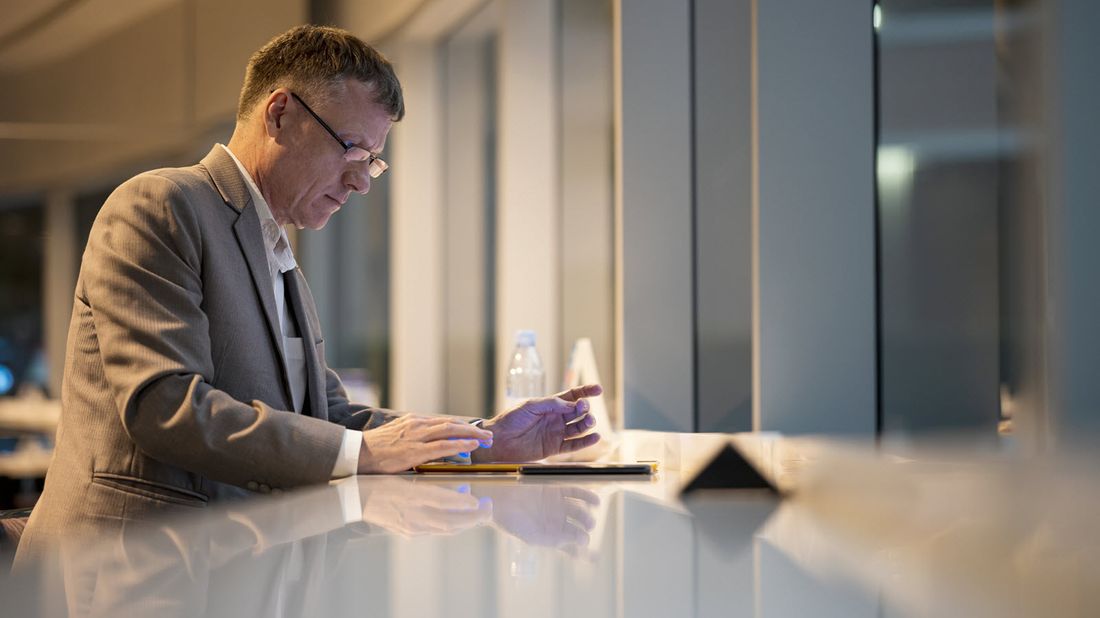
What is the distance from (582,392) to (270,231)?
0.60m

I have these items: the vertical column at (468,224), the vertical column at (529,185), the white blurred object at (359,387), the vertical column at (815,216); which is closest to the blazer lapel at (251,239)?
the vertical column at (815,216)

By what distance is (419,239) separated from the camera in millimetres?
4738

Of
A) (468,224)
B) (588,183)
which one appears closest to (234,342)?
(588,183)

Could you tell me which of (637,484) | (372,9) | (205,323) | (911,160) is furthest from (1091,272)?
(372,9)

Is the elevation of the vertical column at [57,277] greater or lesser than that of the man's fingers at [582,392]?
greater

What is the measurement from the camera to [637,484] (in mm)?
1395

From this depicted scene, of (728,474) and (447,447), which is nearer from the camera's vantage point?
(728,474)

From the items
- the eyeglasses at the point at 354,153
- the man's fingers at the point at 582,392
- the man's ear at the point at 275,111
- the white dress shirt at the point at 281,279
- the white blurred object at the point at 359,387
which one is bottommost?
the white blurred object at the point at 359,387

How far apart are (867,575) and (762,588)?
0.05 m

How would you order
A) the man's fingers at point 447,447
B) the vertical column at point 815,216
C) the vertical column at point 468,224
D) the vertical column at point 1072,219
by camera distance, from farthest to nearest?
the vertical column at point 468,224 → the vertical column at point 815,216 → the vertical column at point 1072,219 → the man's fingers at point 447,447

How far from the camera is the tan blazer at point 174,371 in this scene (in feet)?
4.87

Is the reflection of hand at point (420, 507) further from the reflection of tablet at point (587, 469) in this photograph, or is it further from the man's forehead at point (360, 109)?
the man's forehead at point (360, 109)

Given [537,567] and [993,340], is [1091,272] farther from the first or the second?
[537,567]

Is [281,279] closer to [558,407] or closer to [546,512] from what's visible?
[558,407]
